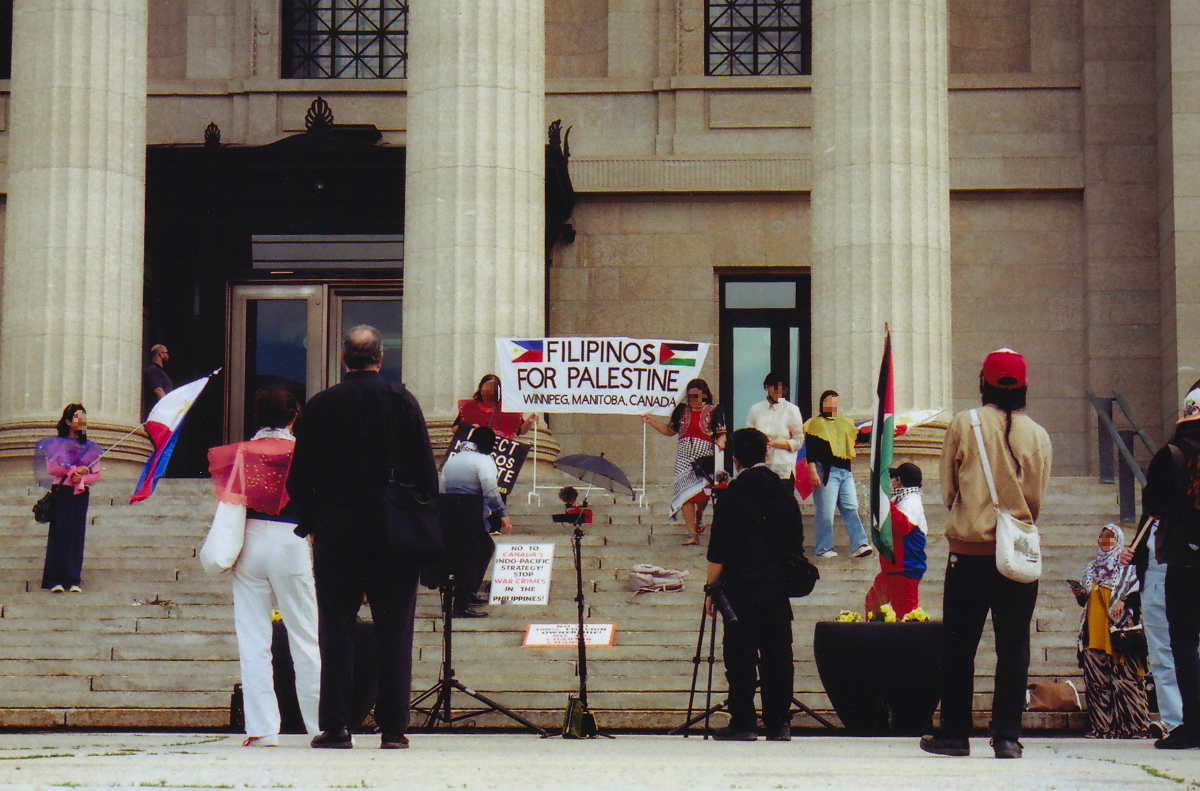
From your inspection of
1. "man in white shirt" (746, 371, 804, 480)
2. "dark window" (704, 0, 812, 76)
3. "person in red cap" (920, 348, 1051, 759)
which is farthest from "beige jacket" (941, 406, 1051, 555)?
"dark window" (704, 0, 812, 76)

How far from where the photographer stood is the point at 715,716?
1130 centimetres

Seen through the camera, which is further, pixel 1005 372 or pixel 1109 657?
pixel 1109 657

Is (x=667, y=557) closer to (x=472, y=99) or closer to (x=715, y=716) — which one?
(x=715, y=716)

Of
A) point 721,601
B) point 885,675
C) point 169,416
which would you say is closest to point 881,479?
point 885,675

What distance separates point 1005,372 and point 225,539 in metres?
3.79

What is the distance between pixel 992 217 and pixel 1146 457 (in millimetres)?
4137

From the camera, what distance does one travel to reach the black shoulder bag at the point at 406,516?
7.82 m

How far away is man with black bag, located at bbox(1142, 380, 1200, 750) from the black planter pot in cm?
174

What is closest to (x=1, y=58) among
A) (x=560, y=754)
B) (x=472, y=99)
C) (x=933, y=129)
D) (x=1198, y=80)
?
(x=472, y=99)

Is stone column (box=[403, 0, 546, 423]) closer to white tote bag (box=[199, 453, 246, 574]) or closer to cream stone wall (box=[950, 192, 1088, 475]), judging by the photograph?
cream stone wall (box=[950, 192, 1088, 475])

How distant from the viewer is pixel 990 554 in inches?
310

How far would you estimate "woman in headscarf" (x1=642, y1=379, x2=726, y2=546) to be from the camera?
15.9 meters

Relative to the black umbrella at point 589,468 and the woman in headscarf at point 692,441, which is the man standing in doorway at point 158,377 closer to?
the woman in headscarf at point 692,441

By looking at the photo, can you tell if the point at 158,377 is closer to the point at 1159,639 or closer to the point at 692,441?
the point at 692,441
